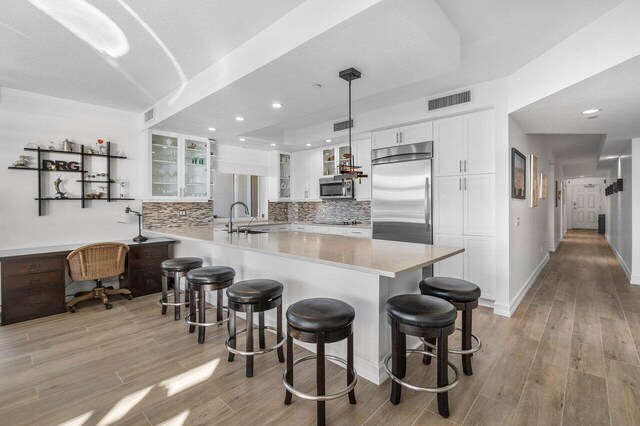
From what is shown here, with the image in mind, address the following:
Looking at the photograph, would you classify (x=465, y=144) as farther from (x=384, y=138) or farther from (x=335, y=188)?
(x=335, y=188)

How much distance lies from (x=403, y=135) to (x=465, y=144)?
2.92 ft

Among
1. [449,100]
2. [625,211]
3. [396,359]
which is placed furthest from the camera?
[625,211]

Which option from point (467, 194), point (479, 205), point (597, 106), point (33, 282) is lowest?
point (33, 282)

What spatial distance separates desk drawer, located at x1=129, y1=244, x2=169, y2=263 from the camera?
13.9 feet

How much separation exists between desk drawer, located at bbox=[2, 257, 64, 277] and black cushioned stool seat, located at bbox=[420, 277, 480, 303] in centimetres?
412

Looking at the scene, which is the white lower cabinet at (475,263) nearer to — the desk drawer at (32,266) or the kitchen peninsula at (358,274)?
the kitchen peninsula at (358,274)

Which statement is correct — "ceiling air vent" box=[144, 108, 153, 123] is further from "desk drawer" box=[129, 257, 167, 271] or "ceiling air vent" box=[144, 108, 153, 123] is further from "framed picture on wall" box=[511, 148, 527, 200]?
"framed picture on wall" box=[511, 148, 527, 200]

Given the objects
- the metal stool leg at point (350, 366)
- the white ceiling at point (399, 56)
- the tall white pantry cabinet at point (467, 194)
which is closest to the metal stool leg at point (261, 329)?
the metal stool leg at point (350, 366)

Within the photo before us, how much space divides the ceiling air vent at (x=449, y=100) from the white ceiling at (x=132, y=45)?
235 centimetres

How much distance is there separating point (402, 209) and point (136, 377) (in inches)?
142

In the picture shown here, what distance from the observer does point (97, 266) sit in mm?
3723

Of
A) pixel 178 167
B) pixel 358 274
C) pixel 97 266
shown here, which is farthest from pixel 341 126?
pixel 97 266

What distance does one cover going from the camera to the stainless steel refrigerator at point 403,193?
4.15m

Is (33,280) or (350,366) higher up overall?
(33,280)
